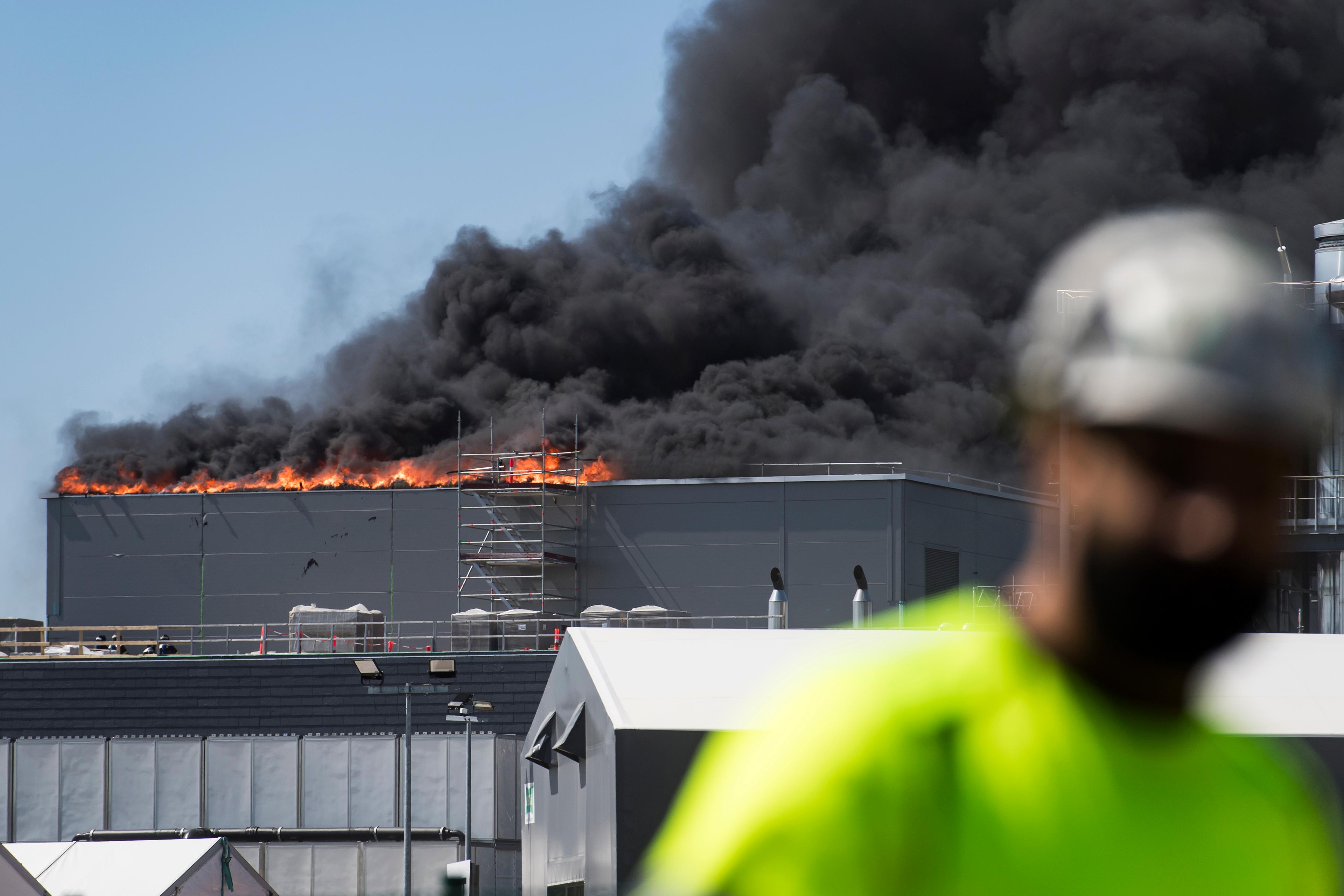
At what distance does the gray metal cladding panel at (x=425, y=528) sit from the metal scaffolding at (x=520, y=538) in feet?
1.09

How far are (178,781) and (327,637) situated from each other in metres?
7.51

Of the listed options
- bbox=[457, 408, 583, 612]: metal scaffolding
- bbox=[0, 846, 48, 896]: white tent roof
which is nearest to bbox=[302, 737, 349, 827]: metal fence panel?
bbox=[457, 408, 583, 612]: metal scaffolding

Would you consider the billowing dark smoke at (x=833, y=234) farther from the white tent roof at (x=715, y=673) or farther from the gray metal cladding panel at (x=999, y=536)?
the white tent roof at (x=715, y=673)

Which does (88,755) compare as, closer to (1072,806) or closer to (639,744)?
(639,744)

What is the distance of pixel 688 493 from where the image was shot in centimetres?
4634

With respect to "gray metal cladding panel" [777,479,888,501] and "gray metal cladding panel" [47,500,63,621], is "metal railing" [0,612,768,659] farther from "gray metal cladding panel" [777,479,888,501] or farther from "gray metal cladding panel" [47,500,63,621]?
"gray metal cladding panel" [777,479,888,501]

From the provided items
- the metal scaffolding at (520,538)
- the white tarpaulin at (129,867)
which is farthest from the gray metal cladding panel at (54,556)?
the white tarpaulin at (129,867)

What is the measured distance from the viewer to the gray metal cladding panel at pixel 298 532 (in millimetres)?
48688

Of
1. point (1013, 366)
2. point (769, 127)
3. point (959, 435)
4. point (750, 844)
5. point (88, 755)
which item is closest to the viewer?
point (750, 844)

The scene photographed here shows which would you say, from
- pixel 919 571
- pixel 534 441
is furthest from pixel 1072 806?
pixel 534 441

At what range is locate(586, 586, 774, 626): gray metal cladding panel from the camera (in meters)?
45.0

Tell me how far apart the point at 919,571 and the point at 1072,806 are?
44976mm

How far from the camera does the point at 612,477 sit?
169ft

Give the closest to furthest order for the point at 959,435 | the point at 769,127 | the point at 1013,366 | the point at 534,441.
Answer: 1. the point at 1013,366
2. the point at 534,441
3. the point at 959,435
4. the point at 769,127
